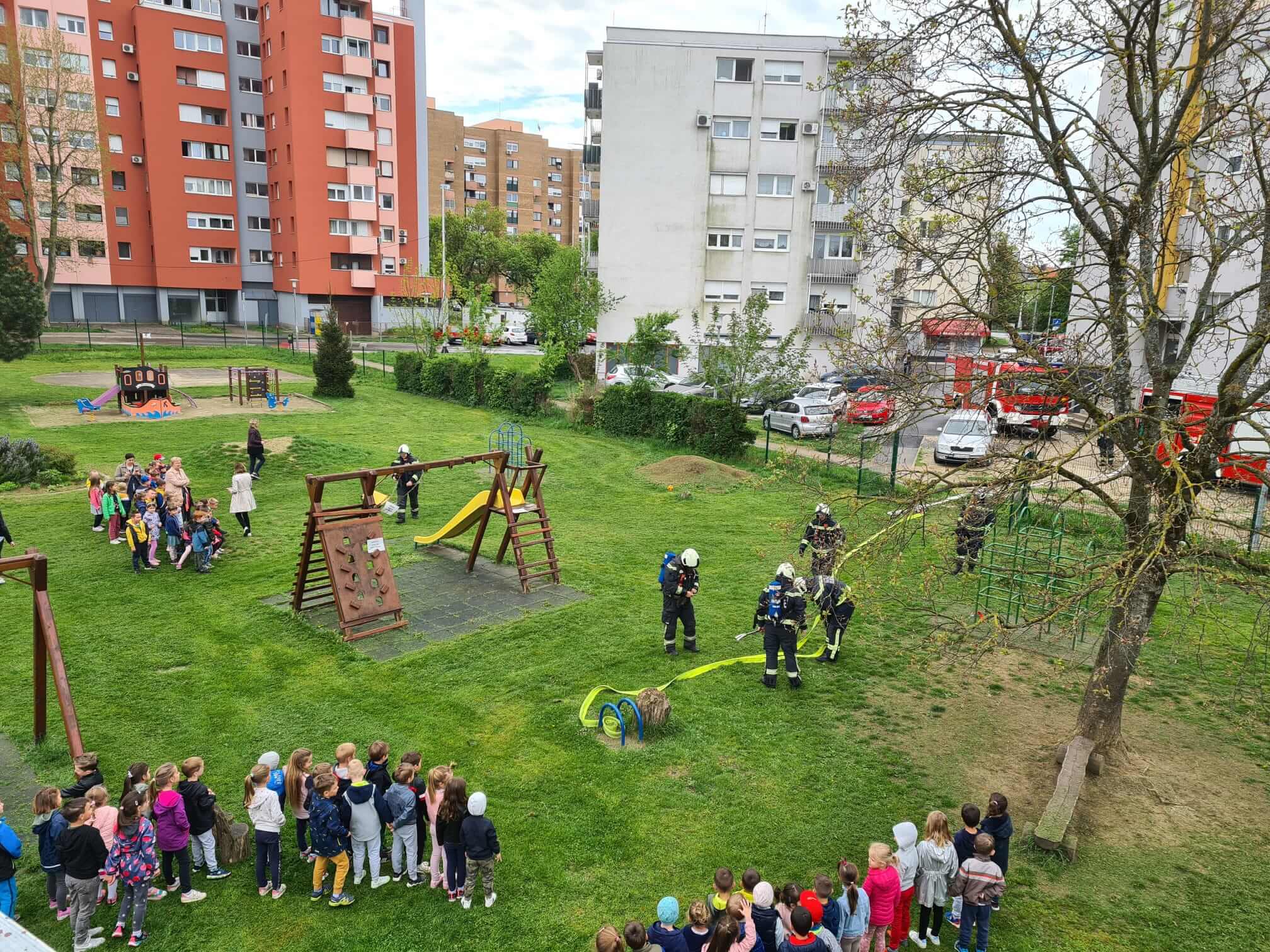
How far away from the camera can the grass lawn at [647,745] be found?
287 inches

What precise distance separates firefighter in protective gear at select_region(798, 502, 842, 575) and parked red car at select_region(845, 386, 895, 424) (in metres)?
1.64

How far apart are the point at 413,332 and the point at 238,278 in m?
27.2

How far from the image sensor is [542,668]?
11875mm

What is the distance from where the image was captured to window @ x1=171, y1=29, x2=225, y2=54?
189 feet

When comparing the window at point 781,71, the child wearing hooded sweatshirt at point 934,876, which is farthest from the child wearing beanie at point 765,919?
the window at point 781,71

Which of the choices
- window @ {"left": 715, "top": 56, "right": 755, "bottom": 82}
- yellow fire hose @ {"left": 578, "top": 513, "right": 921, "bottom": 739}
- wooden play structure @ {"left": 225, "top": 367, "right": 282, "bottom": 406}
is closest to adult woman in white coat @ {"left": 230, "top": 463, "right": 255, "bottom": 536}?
yellow fire hose @ {"left": 578, "top": 513, "right": 921, "bottom": 739}

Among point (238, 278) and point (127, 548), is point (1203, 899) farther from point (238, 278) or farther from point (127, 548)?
point (238, 278)

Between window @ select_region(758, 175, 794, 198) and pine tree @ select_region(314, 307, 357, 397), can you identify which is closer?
pine tree @ select_region(314, 307, 357, 397)

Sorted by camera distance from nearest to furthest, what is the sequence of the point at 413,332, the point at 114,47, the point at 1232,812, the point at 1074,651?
1. the point at 1232,812
2. the point at 1074,651
3. the point at 413,332
4. the point at 114,47

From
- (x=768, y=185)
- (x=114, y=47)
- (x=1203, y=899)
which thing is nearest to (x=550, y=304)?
(x=768, y=185)

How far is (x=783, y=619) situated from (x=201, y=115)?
64276mm

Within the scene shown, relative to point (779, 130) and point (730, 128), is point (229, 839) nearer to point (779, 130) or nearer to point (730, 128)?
point (730, 128)

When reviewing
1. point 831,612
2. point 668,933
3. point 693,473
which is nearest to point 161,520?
point 831,612

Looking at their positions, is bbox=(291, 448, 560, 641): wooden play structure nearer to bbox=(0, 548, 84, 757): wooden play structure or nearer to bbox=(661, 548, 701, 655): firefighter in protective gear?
bbox=(661, 548, 701, 655): firefighter in protective gear
